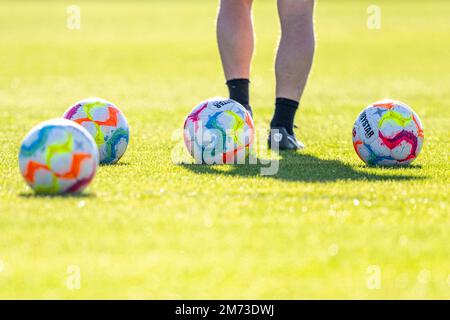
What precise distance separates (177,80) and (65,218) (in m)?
11.2

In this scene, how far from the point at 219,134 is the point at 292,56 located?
140 centimetres

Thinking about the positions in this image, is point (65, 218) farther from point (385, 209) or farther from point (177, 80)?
point (177, 80)

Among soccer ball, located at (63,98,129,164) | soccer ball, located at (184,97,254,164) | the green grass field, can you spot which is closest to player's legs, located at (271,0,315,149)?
the green grass field

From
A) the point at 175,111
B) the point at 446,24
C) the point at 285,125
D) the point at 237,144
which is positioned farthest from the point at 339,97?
the point at 446,24

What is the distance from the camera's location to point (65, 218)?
16.8ft

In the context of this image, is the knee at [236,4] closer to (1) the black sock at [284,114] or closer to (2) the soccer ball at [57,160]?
(1) the black sock at [284,114]

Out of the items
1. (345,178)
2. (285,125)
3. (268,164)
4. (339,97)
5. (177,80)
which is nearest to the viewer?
(345,178)

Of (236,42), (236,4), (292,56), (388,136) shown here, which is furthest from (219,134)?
(236,4)

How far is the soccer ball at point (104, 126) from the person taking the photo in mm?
7195

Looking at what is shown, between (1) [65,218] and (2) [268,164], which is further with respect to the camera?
(2) [268,164]

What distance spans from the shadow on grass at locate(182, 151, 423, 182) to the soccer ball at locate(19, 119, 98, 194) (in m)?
1.14

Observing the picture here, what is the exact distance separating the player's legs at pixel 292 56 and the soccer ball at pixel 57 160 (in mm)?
2576

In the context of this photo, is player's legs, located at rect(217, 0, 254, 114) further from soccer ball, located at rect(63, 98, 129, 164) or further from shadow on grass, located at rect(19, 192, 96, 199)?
shadow on grass, located at rect(19, 192, 96, 199)

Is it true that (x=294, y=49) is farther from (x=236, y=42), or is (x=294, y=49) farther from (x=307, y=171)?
(x=307, y=171)
